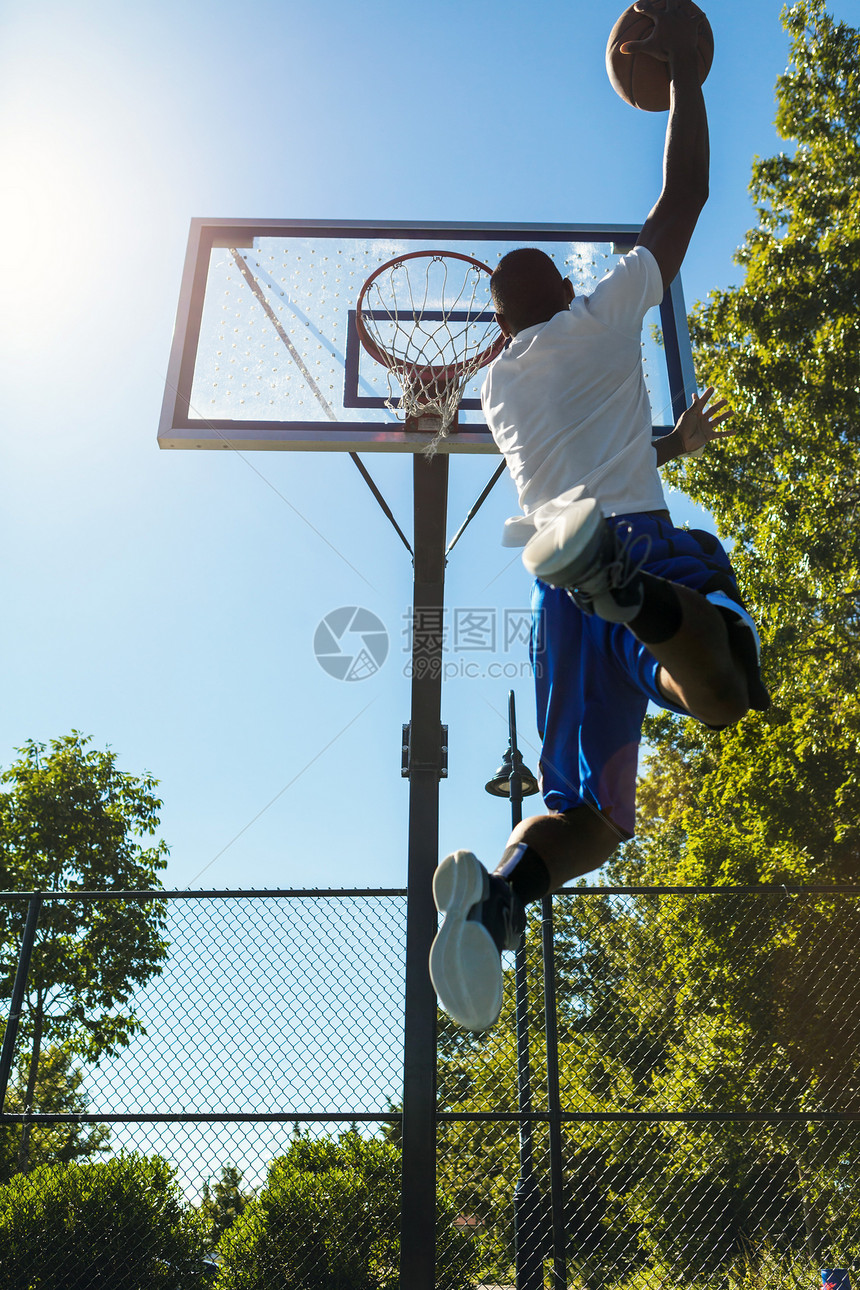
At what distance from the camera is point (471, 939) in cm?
174

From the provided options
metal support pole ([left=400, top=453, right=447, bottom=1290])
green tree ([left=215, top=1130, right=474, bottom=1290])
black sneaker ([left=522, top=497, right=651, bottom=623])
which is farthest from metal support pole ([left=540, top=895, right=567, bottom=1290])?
black sneaker ([left=522, top=497, right=651, bottom=623])

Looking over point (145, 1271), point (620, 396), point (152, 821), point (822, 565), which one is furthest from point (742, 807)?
point (620, 396)

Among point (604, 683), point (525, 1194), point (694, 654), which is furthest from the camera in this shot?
point (525, 1194)

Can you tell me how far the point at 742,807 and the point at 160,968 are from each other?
38.2 ft

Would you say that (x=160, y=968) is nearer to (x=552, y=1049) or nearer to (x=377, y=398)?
(x=552, y=1049)

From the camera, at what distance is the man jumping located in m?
1.67

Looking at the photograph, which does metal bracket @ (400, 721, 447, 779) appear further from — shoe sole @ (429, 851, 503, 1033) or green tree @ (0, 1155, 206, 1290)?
green tree @ (0, 1155, 206, 1290)

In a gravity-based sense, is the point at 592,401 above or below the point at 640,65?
below

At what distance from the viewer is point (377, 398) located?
4832 millimetres

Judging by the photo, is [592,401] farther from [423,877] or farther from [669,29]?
[423,877]

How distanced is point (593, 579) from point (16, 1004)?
445 cm

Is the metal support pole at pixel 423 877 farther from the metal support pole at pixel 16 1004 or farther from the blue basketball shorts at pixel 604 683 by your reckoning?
the blue basketball shorts at pixel 604 683

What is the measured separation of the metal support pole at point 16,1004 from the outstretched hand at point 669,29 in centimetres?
488

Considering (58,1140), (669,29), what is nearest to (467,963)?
(669,29)
